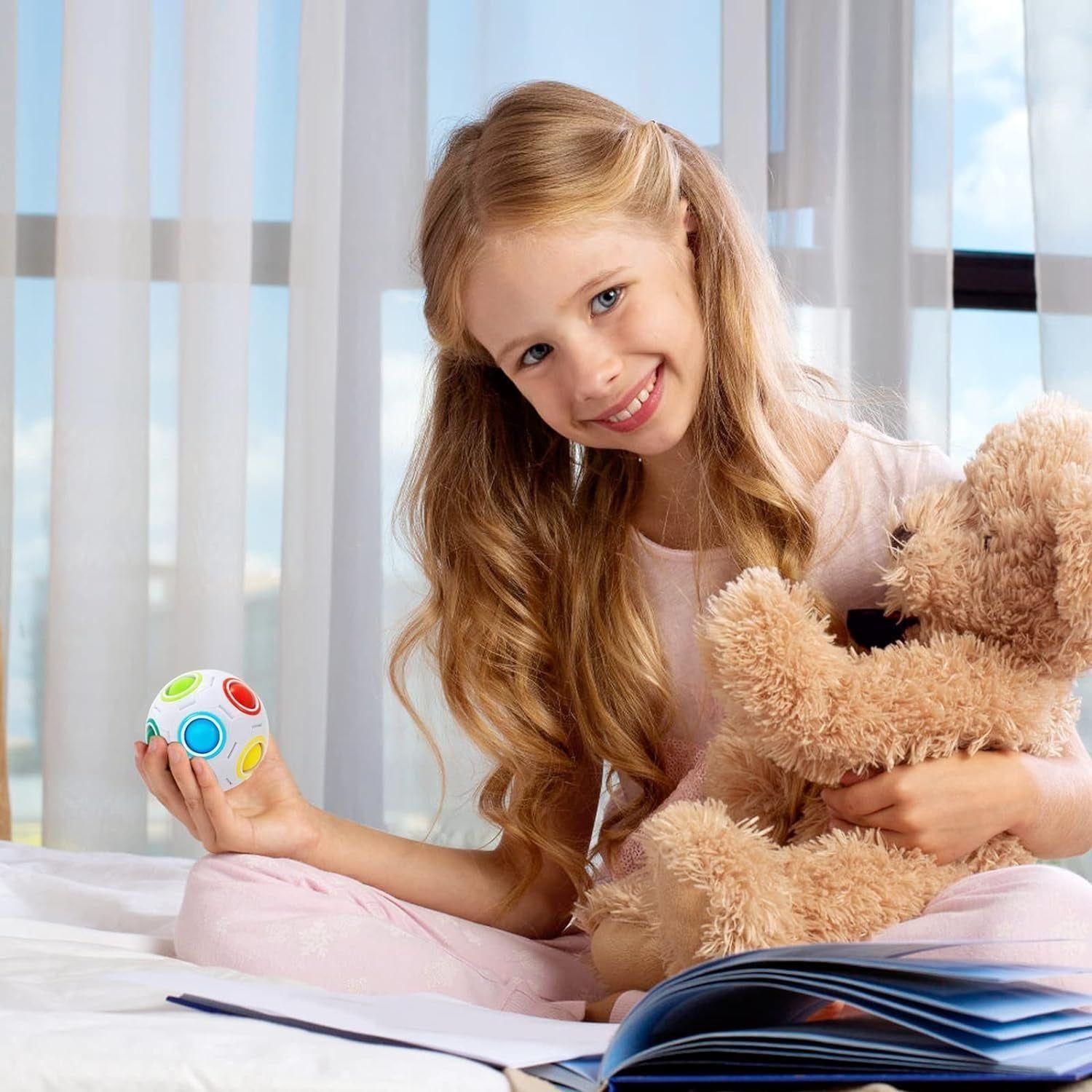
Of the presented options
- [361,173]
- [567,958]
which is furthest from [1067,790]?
[361,173]

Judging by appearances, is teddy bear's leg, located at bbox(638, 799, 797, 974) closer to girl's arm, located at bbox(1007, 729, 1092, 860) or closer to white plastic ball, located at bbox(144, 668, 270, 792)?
girl's arm, located at bbox(1007, 729, 1092, 860)

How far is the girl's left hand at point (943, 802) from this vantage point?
768 mm

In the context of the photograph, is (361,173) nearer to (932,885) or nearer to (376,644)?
(376,644)

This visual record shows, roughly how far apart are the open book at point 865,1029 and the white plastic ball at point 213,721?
21.8 inches

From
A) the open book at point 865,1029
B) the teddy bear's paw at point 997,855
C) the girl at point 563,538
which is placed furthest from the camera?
the girl at point 563,538

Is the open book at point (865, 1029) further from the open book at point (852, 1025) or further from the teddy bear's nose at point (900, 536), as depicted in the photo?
the teddy bear's nose at point (900, 536)

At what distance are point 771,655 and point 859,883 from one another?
0.15m

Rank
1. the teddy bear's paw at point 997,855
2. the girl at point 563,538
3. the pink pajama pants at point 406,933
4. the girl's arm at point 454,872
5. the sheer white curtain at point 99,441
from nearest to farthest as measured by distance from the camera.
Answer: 1. the pink pajama pants at point 406,933
2. the teddy bear's paw at point 997,855
3. the girl at point 563,538
4. the girl's arm at point 454,872
5. the sheer white curtain at point 99,441

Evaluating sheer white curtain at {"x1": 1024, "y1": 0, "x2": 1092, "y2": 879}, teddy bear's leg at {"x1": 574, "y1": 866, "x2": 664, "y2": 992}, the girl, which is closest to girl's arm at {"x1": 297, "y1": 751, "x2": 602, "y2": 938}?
the girl

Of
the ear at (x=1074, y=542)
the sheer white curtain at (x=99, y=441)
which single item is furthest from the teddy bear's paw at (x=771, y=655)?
the sheer white curtain at (x=99, y=441)

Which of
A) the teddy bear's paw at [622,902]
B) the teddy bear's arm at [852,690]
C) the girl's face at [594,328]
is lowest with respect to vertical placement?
the teddy bear's paw at [622,902]

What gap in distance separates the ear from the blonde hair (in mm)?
286

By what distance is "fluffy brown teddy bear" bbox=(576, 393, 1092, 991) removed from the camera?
740 millimetres

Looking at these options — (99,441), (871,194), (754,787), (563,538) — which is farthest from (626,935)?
(871,194)
